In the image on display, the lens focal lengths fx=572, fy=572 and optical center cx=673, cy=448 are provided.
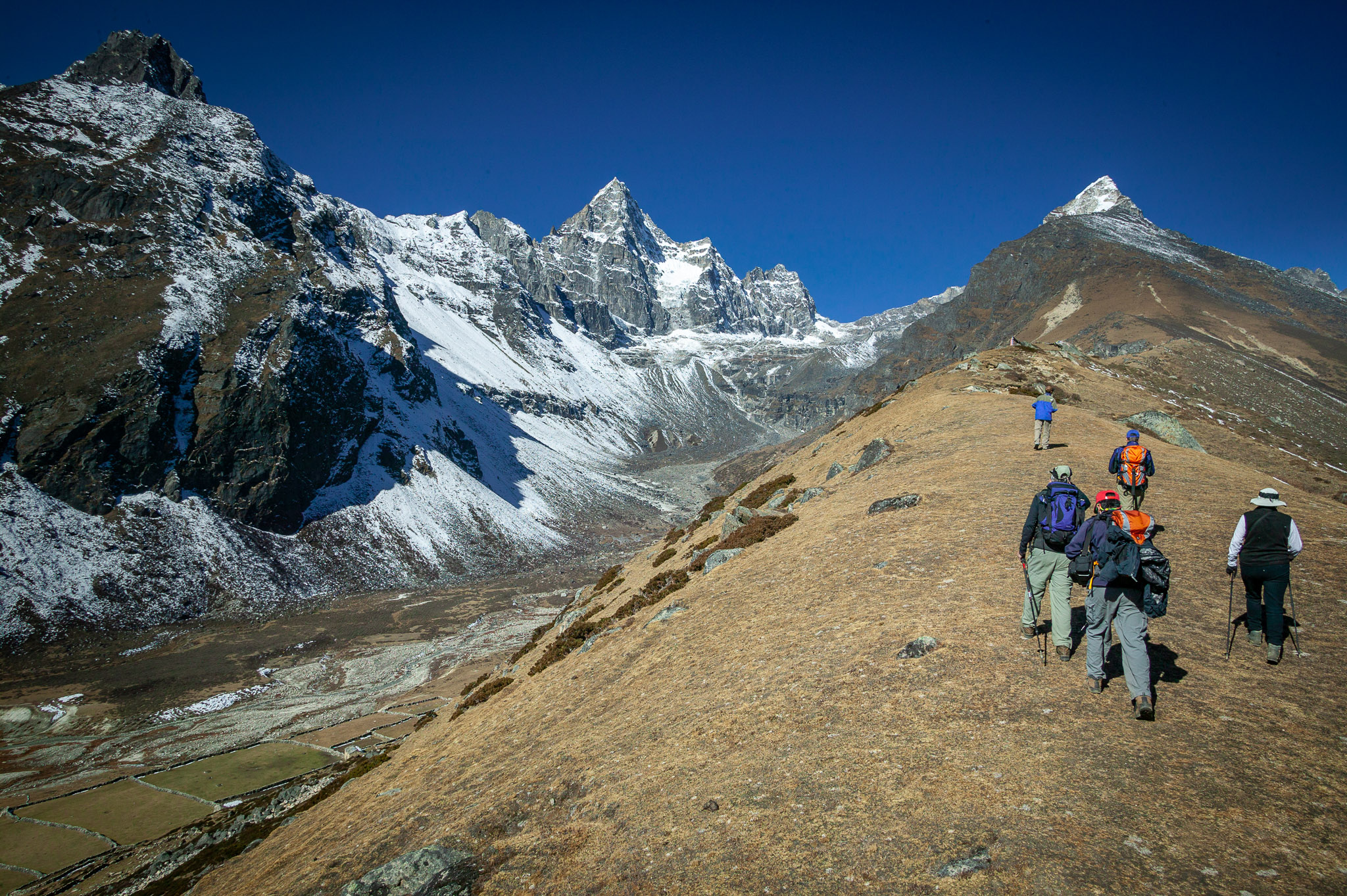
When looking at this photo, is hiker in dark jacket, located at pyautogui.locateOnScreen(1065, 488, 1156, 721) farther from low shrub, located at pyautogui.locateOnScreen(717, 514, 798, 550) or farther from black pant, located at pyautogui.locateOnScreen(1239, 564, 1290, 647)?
low shrub, located at pyautogui.locateOnScreen(717, 514, 798, 550)

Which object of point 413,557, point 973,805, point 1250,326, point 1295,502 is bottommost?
point 413,557

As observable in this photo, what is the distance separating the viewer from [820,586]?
15.7m

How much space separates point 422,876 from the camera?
9164 millimetres

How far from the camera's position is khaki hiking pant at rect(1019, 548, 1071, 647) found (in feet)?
32.8

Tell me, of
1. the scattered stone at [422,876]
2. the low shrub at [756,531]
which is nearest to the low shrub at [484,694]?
the low shrub at [756,531]

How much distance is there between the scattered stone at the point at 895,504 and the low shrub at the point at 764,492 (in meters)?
9.96

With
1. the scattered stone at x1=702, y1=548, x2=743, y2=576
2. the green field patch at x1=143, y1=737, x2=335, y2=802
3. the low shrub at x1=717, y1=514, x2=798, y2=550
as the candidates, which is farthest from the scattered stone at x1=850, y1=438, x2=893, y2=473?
the green field patch at x1=143, y1=737, x2=335, y2=802

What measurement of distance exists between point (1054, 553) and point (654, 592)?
49.7ft

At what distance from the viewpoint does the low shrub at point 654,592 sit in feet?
72.1

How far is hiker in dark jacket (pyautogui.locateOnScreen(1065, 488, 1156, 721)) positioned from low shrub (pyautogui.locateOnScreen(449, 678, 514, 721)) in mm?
19772

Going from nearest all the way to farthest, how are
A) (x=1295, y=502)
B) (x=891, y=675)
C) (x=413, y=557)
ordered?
(x=891, y=675)
(x=1295, y=502)
(x=413, y=557)

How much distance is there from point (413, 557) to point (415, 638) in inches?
1547

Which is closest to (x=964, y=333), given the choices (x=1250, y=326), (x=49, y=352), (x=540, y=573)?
(x=1250, y=326)

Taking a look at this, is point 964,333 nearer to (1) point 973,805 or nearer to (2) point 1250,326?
(2) point 1250,326
